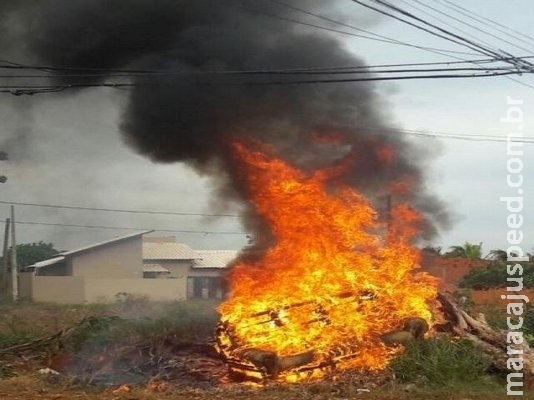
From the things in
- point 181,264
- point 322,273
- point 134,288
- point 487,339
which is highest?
point 322,273

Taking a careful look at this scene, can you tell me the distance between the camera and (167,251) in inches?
2067

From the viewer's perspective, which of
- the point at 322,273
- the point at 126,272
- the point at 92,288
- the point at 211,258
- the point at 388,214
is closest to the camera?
the point at 322,273

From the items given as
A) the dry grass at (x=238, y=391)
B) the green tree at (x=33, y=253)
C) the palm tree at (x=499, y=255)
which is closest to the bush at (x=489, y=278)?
the palm tree at (x=499, y=255)

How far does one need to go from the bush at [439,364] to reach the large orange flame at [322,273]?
0.57 metres

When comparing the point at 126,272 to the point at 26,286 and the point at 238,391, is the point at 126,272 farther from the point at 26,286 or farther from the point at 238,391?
the point at 238,391

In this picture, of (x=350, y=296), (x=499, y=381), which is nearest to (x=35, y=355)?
(x=350, y=296)

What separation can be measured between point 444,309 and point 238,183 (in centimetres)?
506

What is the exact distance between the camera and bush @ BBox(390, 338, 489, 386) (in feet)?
37.6

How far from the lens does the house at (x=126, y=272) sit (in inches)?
1490

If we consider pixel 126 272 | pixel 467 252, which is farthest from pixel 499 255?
pixel 126 272

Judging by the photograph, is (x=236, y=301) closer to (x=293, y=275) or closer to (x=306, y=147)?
(x=293, y=275)

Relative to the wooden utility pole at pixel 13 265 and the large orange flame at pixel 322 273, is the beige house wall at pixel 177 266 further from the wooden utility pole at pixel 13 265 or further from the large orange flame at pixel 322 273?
the large orange flame at pixel 322 273

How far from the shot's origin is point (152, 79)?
1481 centimetres

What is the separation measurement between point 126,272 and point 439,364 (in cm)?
3616
